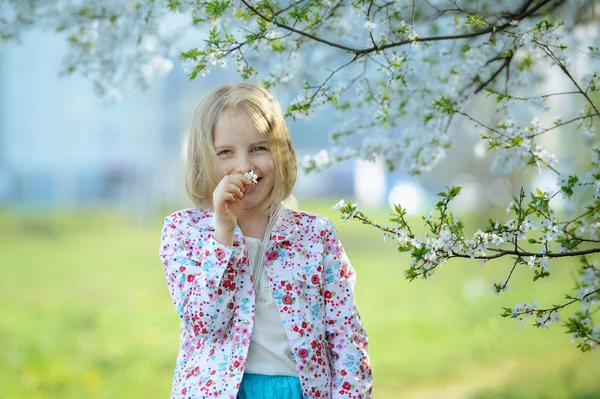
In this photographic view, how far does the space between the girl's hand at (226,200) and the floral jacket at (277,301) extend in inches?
1.8

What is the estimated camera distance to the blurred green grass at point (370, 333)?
5.86 metres

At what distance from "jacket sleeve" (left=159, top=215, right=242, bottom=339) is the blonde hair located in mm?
135

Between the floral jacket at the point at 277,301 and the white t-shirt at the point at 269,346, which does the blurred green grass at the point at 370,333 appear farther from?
the white t-shirt at the point at 269,346

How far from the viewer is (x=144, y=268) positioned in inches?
506

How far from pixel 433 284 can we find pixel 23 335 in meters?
5.57

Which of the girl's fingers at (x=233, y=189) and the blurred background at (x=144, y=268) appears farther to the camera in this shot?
the blurred background at (x=144, y=268)

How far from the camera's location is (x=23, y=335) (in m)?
7.99

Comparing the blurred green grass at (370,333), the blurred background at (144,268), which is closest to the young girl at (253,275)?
the blurred background at (144,268)

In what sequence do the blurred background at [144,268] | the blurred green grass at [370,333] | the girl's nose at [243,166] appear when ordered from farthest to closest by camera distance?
the blurred background at [144,268], the blurred green grass at [370,333], the girl's nose at [243,166]

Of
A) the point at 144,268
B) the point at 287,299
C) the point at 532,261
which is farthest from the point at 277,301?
the point at 144,268

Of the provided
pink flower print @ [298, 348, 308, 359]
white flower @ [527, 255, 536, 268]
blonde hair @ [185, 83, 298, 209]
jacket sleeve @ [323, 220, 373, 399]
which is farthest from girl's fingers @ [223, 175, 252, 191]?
white flower @ [527, 255, 536, 268]

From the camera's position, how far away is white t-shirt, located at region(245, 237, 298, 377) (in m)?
1.72

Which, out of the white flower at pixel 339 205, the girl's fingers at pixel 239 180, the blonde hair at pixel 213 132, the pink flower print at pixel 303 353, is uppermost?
the blonde hair at pixel 213 132

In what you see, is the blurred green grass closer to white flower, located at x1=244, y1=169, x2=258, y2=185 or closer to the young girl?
the young girl
